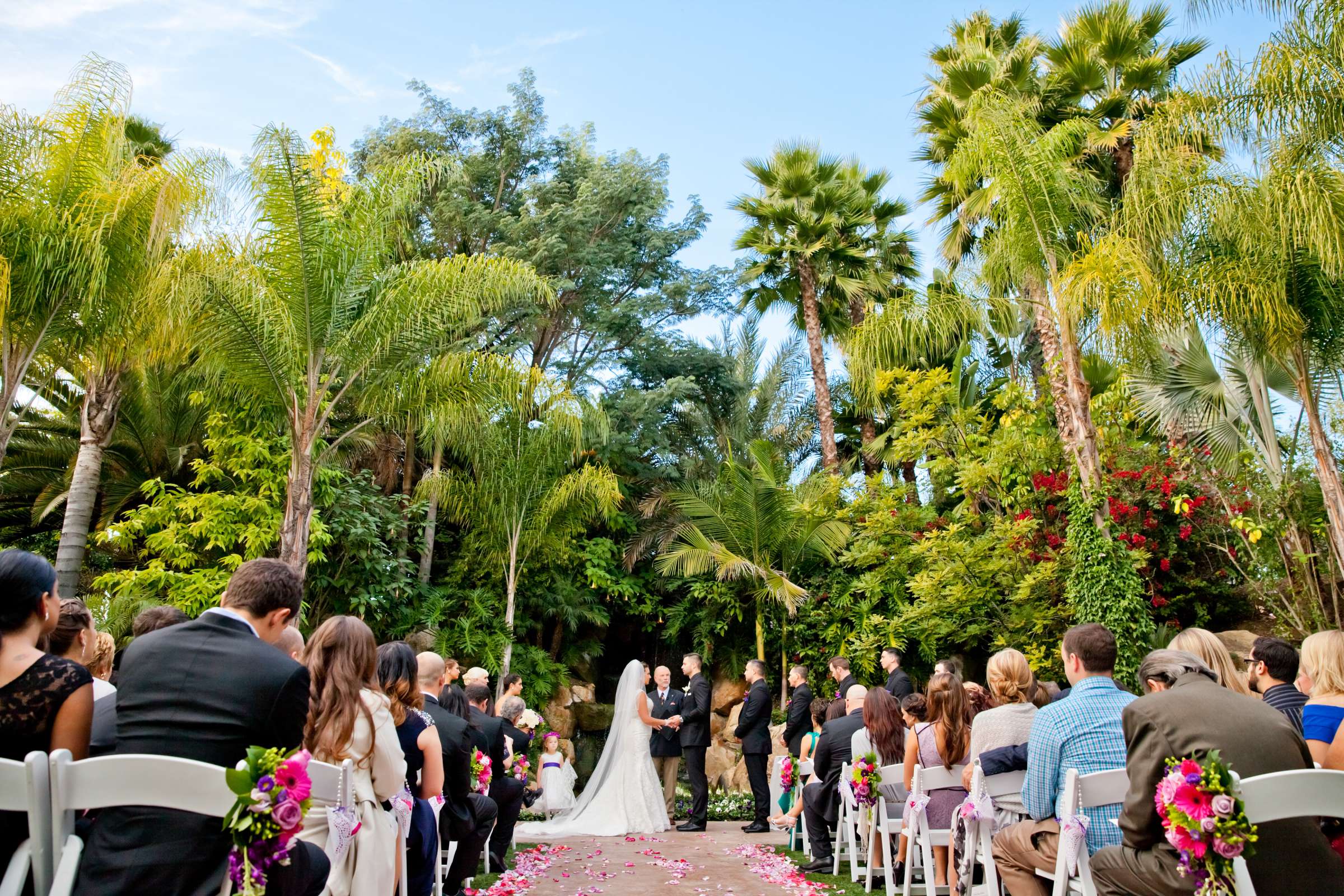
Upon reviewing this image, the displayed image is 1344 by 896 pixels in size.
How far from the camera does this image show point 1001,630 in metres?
14.0

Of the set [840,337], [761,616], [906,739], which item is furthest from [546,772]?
[840,337]

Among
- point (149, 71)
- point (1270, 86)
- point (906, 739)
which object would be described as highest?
point (149, 71)

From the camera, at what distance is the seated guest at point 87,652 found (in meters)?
3.26

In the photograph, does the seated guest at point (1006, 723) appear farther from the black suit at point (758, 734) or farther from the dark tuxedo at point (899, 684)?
the black suit at point (758, 734)

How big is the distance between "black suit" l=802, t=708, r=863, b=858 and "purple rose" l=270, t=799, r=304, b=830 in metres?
5.60

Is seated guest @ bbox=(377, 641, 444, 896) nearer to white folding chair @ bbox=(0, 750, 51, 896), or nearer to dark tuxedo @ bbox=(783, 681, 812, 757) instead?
white folding chair @ bbox=(0, 750, 51, 896)

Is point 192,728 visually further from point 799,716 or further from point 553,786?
point 553,786

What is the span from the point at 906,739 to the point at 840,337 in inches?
545

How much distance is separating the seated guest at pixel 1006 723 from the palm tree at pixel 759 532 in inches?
436

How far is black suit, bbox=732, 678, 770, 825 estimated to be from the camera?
11.0 metres

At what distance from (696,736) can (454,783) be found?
6.30 m

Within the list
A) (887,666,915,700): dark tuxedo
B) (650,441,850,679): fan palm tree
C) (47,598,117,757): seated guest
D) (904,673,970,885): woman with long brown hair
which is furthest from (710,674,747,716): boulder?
(47,598,117,757): seated guest

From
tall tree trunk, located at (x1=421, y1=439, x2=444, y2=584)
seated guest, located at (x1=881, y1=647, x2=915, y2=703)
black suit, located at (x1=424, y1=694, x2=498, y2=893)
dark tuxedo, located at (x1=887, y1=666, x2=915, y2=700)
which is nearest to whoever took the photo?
black suit, located at (x1=424, y1=694, x2=498, y2=893)

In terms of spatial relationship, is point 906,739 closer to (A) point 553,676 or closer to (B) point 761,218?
(A) point 553,676
